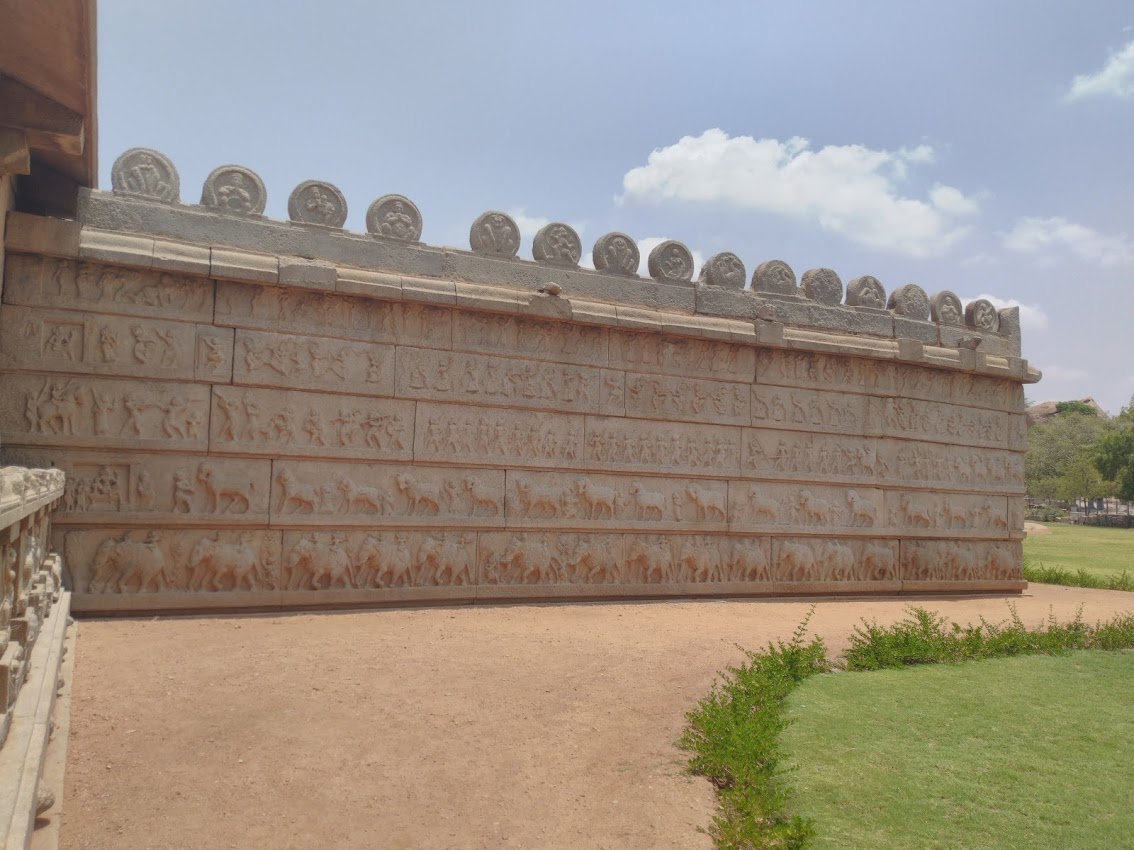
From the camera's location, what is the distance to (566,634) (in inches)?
265

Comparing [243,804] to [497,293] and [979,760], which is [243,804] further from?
[497,293]

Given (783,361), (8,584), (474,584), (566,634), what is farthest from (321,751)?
(783,361)

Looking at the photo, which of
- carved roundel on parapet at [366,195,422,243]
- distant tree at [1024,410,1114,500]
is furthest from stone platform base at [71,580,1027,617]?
distant tree at [1024,410,1114,500]

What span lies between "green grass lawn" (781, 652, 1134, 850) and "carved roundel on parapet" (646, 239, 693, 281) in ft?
16.6

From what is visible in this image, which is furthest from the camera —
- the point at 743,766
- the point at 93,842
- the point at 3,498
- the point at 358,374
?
the point at 358,374

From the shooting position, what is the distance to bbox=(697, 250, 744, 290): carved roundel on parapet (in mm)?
9648

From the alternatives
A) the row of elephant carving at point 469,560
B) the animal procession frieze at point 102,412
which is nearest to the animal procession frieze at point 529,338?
the row of elephant carving at point 469,560

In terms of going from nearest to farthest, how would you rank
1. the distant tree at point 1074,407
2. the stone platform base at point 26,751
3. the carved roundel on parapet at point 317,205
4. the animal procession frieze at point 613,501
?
the stone platform base at point 26,751, the carved roundel on parapet at point 317,205, the animal procession frieze at point 613,501, the distant tree at point 1074,407

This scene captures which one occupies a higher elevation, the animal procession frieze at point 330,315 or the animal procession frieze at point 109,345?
the animal procession frieze at point 330,315

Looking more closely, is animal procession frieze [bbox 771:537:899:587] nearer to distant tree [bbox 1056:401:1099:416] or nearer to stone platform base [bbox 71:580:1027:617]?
stone platform base [bbox 71:580:1027:617]

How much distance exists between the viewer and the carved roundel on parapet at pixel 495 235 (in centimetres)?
854

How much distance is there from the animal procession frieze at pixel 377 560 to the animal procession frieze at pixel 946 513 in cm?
547

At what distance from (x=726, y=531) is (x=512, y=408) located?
2.84 metres

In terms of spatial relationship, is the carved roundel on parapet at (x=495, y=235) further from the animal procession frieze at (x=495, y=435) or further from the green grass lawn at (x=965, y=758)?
the green grass lawn at (x=965, y=758)
